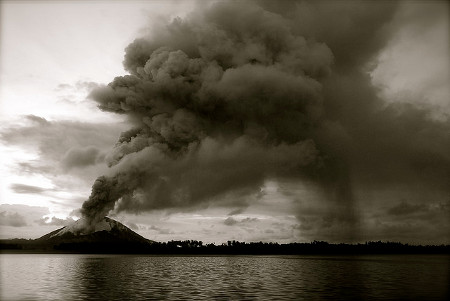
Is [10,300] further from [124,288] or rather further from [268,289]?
[268,289]

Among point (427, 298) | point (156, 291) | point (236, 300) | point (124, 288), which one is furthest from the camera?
point (124, 288)

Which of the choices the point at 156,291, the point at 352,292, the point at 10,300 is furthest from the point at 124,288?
the point at 352,292

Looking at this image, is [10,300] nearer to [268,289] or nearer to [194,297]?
[194,297]

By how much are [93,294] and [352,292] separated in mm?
26331

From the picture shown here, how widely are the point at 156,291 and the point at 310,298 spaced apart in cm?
1548

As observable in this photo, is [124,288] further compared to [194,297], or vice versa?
[124,288]

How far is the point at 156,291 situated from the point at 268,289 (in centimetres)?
1204

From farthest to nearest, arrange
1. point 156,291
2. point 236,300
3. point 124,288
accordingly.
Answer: point 124,288 → point 156,291 → point 236,300

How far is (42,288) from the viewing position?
48688mm

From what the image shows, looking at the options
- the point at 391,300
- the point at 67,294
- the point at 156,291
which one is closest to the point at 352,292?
the point at 391,300

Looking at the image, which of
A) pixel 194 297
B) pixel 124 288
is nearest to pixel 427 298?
pixel 194 297

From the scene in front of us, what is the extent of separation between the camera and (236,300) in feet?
124

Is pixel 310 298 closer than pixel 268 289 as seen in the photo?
Yes

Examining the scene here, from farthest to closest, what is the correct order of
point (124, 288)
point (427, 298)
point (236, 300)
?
point (124, 288) < point (427, 298) < point (236, 300)
